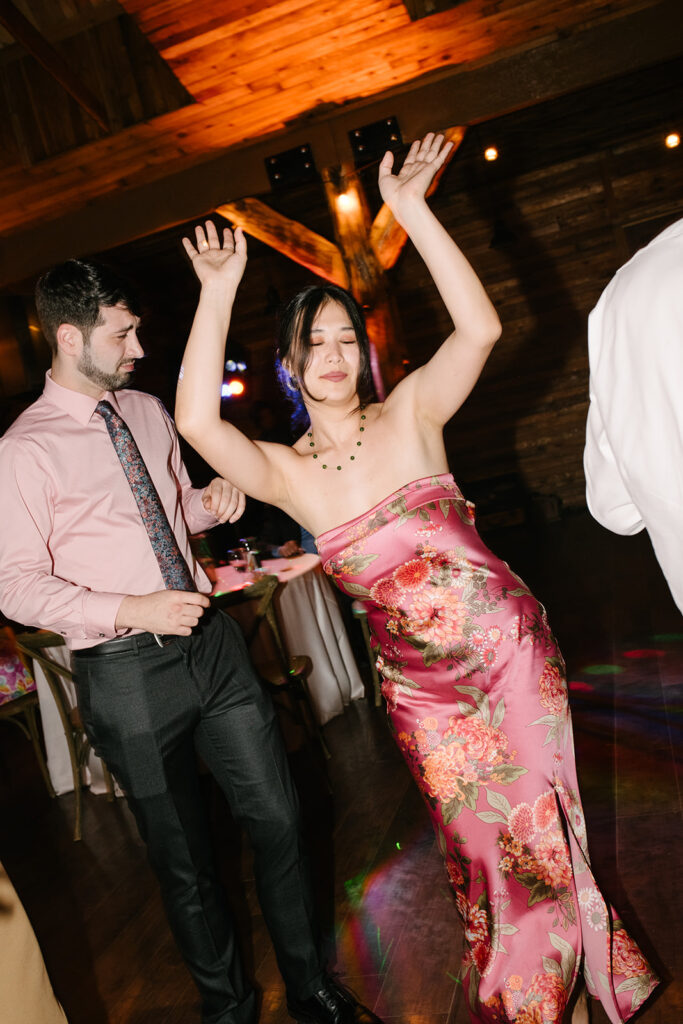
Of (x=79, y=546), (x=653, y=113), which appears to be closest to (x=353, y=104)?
(x=79, y=546)

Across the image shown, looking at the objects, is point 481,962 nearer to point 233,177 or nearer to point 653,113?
point 233,177

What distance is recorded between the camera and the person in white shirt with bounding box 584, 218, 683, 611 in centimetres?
96

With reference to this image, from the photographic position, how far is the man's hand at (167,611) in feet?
5.49

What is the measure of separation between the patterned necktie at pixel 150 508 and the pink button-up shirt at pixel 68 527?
3 cm

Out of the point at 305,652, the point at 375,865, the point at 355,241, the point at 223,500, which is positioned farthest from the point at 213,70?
the point at 375,865

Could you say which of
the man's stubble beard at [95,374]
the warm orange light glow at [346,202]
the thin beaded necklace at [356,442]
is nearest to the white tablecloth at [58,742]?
the man's stubble beard at [95,374]

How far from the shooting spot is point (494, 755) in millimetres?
1659

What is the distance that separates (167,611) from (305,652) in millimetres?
2593

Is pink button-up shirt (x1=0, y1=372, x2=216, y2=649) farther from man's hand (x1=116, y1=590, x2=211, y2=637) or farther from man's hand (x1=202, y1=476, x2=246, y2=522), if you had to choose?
man's hand (x1=202, y1=476, x2=246, y2=522)

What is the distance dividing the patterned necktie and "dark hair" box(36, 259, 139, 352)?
0.76 ft

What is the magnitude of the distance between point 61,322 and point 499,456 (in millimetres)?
8141

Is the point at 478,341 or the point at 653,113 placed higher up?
the point at 653,113

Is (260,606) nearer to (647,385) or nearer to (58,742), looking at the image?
(58,742)

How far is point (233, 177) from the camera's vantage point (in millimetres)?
5289
